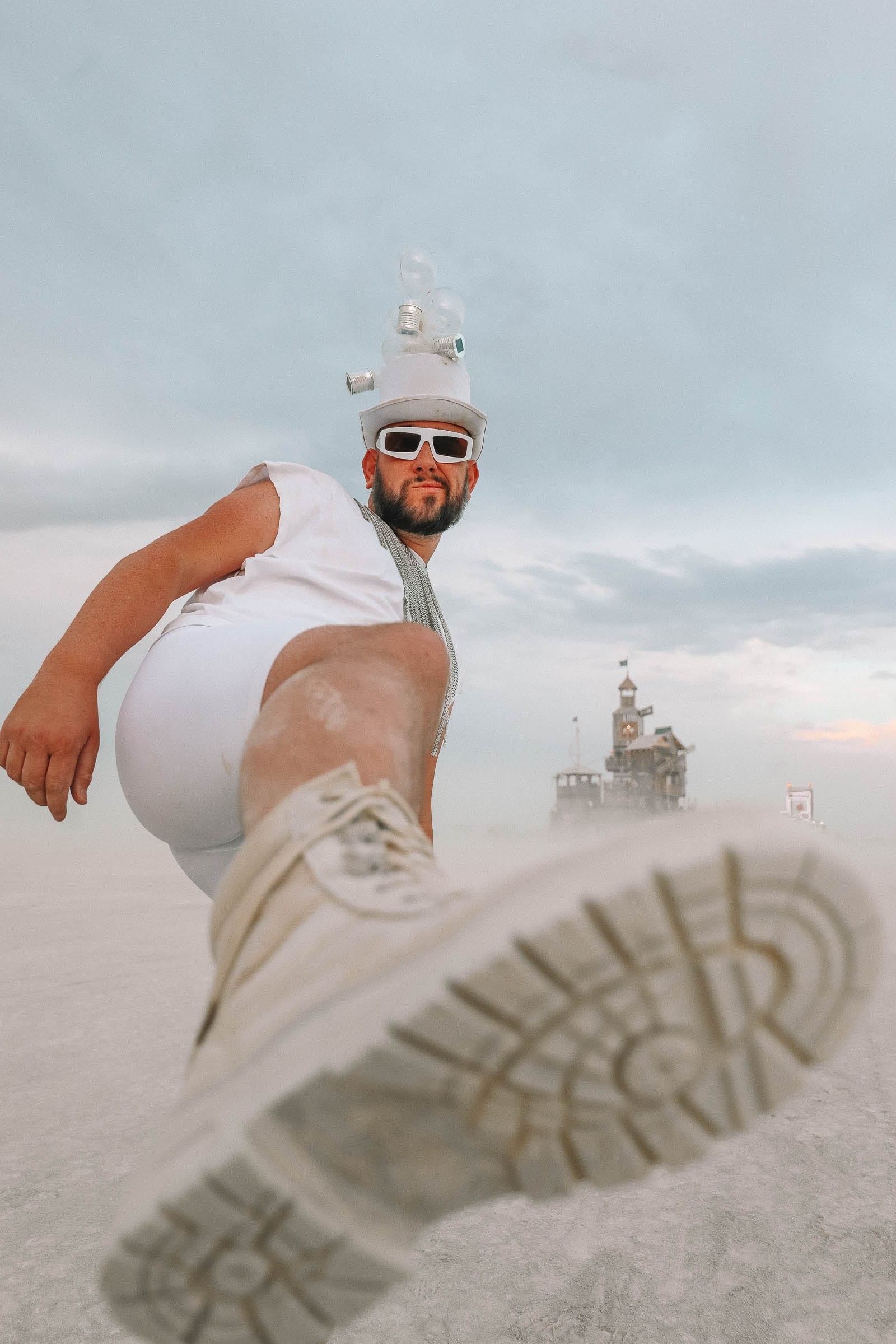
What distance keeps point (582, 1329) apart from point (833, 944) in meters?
1.23

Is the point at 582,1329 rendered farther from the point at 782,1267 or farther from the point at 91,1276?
the point at 91,1276

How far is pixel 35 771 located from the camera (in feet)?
4.97

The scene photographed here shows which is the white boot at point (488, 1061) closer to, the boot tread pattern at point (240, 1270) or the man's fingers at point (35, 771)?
the boot tread pattern at point (240, 1270)

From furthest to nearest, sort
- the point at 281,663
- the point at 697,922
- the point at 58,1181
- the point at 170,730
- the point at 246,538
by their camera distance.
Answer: the point at 58,1181 < the point at 246,538 < the point at 170,730 < the point at 281,663 < the point at 697,922

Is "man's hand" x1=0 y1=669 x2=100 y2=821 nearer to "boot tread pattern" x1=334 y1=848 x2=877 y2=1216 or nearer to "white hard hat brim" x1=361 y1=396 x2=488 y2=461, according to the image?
"boot tread pattern" x1=334 y1=848 x2=877 y2=1216

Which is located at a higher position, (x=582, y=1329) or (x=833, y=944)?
(x=833, y=944)

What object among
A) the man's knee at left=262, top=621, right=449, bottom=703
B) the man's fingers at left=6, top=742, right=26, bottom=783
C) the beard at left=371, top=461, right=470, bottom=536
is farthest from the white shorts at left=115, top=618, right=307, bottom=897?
the beard at left=371, top=461, right=470, bottom=536

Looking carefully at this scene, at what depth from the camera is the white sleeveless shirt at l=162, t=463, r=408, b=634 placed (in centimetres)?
181

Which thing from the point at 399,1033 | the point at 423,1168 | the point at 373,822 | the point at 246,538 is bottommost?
the point at 423,1168

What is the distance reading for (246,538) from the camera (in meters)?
1.95

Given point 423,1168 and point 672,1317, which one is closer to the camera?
point 423,1168

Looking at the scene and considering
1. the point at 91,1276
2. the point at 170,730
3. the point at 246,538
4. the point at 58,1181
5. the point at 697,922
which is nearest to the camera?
the point at 697,922

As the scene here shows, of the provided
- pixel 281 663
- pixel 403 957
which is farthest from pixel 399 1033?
pixel 281 663

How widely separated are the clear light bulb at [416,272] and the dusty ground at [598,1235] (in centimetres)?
231
